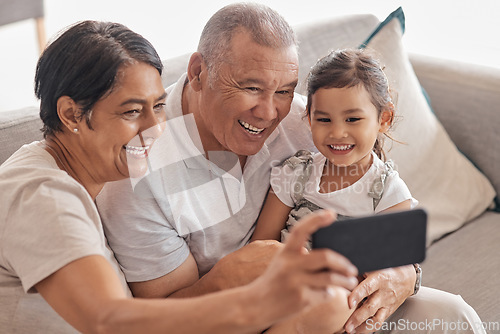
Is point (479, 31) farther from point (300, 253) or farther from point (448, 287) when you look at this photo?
point (300, 253)

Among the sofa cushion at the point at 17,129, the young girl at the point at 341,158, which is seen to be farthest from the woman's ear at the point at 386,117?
the sofa cushion at the point at 17,129

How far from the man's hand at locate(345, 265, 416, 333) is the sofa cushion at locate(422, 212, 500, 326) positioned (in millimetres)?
369

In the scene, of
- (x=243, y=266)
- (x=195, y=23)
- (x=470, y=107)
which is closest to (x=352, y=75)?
(x=243, y=266)

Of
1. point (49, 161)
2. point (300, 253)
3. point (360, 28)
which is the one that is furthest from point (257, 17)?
point (360, 28)

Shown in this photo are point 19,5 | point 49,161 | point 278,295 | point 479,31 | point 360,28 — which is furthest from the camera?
point 19,5

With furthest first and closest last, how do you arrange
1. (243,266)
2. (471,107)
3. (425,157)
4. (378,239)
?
(471,107) → (425,157) → (243,266) → (378,239)

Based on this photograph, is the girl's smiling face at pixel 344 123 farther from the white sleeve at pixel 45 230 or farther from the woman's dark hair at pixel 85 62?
the white sleeve at pixel 45 230

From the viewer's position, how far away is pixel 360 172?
169 cm

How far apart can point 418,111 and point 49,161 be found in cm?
134

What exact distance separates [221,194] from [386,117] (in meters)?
0.48

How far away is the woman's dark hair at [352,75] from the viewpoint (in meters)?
1.58

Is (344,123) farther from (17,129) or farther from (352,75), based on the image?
(17,129)

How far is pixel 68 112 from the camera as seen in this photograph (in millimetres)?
1336

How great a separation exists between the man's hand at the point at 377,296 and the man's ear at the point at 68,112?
0.73 metres
